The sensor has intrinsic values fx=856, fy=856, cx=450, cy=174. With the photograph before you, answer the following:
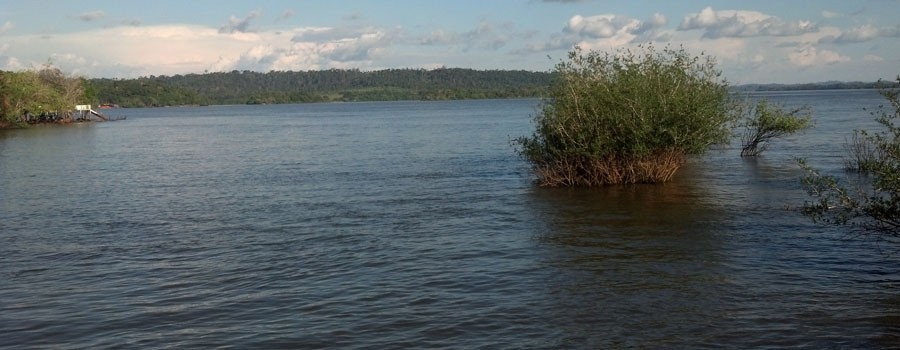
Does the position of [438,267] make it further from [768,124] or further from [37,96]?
[37,96]

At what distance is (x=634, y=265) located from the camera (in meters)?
16.8

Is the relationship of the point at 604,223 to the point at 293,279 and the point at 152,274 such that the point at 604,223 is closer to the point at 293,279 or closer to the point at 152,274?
the point at 293,279

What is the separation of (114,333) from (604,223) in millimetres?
12836

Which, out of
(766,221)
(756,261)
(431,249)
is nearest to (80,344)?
(431,249)

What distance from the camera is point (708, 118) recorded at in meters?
28.3

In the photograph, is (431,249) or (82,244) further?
(82,244)

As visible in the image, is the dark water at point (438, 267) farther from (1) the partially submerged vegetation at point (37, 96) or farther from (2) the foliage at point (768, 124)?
(1) the partially submerged vegetation at point (37, 96)

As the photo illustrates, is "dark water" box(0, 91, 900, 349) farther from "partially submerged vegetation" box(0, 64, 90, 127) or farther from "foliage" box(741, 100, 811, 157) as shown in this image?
"partially submerged vegetation" box(0, 64, 90, 127)

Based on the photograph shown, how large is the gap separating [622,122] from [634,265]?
37.9 feet

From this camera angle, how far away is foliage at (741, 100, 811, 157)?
38.4 meters

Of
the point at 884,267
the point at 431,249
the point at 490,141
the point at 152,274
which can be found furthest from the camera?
the point at 490,141

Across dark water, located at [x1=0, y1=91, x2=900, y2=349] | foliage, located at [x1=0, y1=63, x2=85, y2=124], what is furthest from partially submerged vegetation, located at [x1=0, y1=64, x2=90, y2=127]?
dark water, located at [x1=0, y1=91, x2=900, y2=349]

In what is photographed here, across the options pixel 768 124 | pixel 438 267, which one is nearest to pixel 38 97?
pixel 768 124

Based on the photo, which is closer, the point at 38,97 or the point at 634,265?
the point at 634,265
